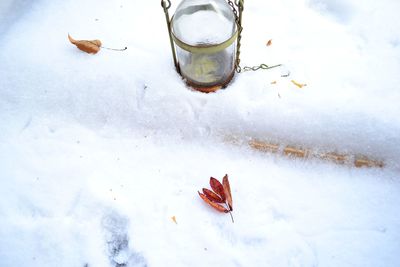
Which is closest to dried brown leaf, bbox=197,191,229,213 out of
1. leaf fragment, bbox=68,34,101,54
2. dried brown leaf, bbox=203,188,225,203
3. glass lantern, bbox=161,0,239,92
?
dried brown leaf, bbox=203,188,225,203

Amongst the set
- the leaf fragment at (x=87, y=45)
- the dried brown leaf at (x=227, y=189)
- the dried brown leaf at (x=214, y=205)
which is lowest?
the dried brown leaf at (x=214, y=205)

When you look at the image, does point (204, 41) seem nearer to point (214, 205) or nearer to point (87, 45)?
point (87, 45)

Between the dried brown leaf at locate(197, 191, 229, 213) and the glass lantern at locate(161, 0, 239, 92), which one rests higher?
the glass lantern at locate(161, 0, 239, 92)

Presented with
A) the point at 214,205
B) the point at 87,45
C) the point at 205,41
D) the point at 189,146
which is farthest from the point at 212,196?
the point at 87,45

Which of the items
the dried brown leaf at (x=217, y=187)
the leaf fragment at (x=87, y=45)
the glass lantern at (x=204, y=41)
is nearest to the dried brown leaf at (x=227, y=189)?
the dried brown leaf at (x=217, y=187)

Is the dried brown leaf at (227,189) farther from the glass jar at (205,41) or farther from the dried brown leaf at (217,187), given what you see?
the glass jar at (205,41)

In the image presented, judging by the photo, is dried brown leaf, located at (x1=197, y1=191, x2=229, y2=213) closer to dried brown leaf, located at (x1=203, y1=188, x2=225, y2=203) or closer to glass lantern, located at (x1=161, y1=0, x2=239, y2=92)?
dried brown leaf, located at (x1=203, y1=188, x2=225, y2=203)

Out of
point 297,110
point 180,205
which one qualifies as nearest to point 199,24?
point 297,110
